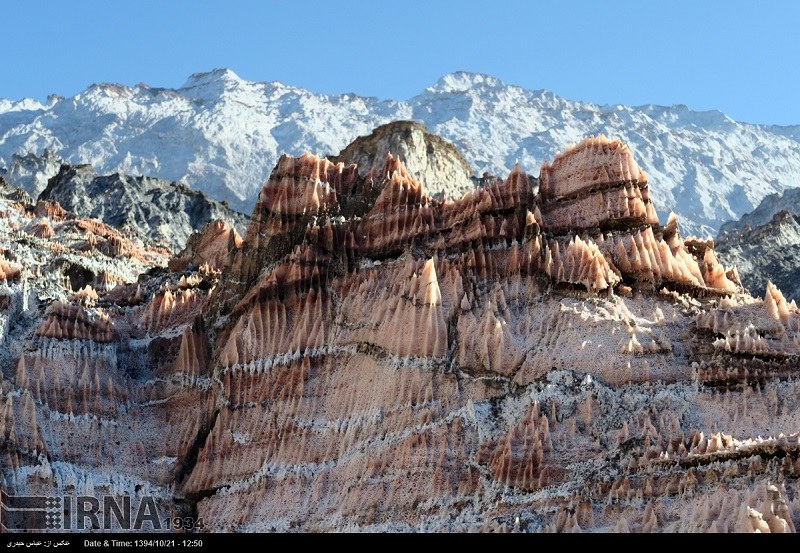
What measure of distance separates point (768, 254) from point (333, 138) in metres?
85.5

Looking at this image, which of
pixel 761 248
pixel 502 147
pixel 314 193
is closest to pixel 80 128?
pixel 502 147

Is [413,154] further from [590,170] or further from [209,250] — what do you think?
[590,170]

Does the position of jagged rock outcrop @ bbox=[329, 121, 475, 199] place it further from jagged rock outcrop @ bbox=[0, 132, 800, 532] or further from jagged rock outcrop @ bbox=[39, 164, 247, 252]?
jagged rock outcrop @ bbox=[0, 132, 800, 532]

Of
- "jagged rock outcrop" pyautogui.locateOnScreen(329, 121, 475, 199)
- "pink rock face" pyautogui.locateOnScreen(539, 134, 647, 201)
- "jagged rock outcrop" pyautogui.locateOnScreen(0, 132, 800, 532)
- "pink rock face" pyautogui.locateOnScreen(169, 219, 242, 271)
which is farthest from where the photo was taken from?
"jagged rock outcrop" pyautogui.locateOnScreen(329, 121, 475, 199)

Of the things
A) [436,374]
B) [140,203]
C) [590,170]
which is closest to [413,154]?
[140,203]

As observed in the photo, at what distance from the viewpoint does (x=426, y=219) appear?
39.4m

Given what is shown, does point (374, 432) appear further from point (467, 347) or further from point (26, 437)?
point (26, 437)

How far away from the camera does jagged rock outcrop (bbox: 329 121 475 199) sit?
8738cm

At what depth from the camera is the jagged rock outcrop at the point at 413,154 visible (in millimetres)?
87375

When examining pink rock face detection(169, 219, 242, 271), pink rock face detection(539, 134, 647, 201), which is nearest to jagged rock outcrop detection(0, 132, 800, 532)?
pink rock face detection(539, 134, 647, 201)

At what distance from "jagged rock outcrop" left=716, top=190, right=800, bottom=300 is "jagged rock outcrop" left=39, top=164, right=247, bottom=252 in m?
43.2

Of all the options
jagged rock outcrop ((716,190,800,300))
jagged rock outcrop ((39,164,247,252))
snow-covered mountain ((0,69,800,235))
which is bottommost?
jagged rock outcrop ((716,190,800,300))

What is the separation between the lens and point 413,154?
291ft

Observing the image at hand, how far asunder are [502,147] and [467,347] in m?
138
